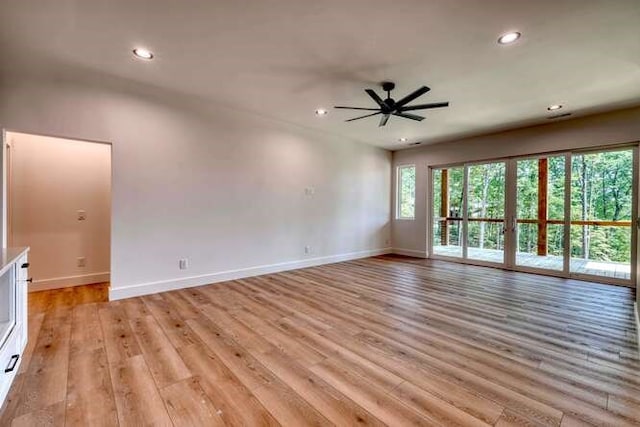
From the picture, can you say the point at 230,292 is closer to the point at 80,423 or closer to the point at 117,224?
the point at 117,224

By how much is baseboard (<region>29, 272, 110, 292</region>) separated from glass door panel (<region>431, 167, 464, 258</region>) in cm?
655

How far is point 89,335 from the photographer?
2695mm

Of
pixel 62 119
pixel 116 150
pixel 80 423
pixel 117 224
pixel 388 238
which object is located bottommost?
pixel 80 423

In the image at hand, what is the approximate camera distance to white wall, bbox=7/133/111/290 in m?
3.99

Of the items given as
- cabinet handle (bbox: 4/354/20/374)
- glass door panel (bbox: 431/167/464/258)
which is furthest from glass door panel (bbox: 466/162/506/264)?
cabinet handle (bbox: 4/354/20/374)

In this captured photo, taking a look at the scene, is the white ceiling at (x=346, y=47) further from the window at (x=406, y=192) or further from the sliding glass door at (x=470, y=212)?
the window at (x=406, y=192)

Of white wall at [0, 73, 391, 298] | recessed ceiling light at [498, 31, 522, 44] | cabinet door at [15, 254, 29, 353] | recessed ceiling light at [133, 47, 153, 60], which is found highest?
recessed ceiling light at [133, 47, 153, 60]

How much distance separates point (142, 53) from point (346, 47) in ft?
6.88

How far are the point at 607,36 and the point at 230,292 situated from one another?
4848mm

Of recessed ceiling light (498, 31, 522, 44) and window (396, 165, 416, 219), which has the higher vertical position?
recessed ceiling light (498, 31, 522, 44)

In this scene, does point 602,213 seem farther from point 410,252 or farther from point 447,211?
point 410,252

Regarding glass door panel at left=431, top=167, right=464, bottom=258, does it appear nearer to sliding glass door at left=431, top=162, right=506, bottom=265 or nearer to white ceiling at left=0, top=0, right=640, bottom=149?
sliding glass door at left=431, top=162, right=506, bottom=265

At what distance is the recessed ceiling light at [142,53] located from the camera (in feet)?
9.73

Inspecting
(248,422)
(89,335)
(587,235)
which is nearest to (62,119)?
(89,335)
